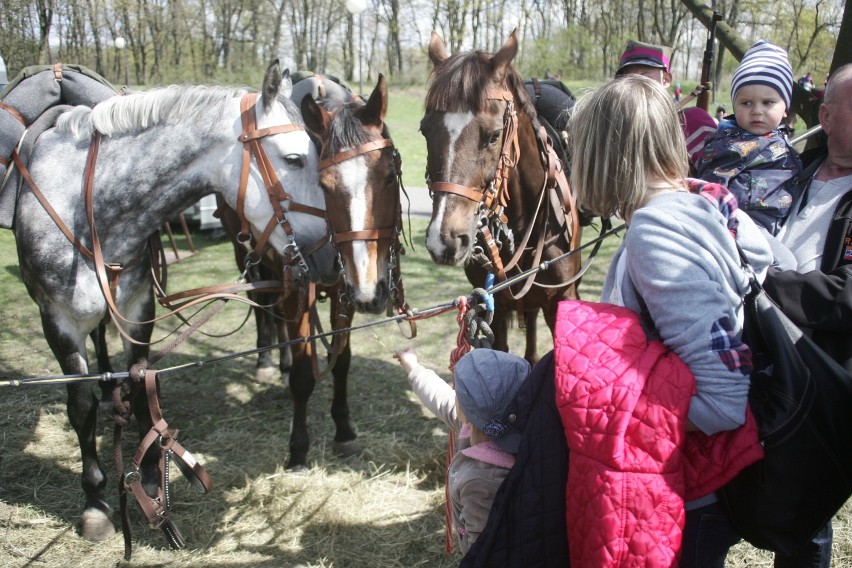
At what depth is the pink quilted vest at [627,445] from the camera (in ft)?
4.17

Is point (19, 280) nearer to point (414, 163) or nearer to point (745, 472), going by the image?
point (745, 472)

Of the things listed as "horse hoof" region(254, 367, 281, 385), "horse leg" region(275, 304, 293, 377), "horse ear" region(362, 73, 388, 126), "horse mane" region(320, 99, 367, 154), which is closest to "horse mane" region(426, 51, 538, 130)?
"horse ear" region(362, 73, 388, 126)

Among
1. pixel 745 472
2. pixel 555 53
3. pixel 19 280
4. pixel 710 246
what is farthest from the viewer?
pixel 555 53

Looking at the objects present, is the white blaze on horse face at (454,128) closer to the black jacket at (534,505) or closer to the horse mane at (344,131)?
the horse mane at (344,131)

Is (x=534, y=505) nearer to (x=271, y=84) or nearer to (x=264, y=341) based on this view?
(x=271, y=84)

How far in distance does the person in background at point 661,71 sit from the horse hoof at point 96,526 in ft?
11.3

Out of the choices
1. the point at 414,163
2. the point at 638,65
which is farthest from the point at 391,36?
the point at 638,65

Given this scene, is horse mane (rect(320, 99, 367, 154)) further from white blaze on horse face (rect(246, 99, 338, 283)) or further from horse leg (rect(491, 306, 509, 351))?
horse leg (rect(491, 306, 509, 351))

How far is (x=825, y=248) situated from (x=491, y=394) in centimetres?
105

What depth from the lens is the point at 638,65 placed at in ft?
11.6

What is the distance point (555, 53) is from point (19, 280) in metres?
29.6

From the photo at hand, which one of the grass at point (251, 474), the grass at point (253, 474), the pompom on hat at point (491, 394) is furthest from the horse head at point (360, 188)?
the pompom on hat at point (491, 394)

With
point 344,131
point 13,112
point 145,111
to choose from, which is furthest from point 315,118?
point 13,112

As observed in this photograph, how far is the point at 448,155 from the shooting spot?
8.84ft
